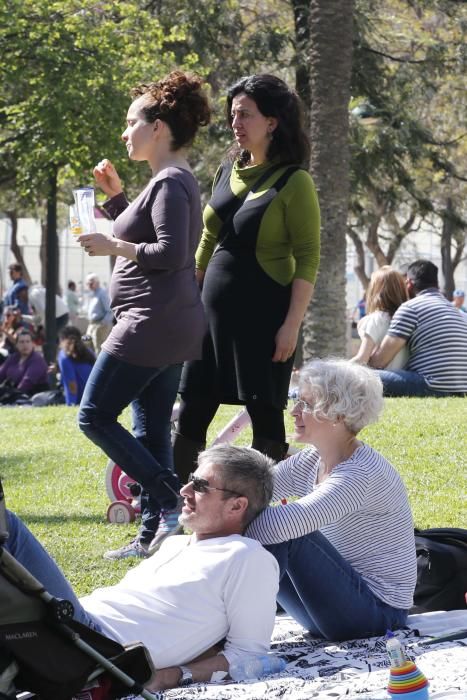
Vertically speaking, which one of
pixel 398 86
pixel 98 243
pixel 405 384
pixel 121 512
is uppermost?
pixel 398 86

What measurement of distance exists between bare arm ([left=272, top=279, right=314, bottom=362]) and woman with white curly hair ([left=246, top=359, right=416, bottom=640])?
3.19 feet

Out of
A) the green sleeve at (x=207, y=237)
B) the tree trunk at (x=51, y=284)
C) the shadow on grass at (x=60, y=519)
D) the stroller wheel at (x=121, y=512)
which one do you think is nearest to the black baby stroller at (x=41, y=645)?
the green sleeve at (x=207, y=237)

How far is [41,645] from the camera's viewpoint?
2871mm

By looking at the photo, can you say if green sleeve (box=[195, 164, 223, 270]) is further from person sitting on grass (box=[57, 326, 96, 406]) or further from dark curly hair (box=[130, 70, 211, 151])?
person sitting on grass (box=[57, 326, 96, 406])

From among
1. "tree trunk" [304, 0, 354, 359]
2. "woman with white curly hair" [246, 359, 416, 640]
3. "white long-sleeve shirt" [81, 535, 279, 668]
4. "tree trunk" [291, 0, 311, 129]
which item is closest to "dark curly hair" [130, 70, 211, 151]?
"woman with white curly hair" [246, 359, 416, 640]

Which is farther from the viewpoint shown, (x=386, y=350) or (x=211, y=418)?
(x=386, y=350)

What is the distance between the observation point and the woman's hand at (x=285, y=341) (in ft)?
16.4

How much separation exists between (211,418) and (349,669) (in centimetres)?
184

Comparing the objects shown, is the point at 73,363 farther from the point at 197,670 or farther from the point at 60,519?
the point at 197,670

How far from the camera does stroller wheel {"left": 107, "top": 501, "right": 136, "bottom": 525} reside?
244 inches

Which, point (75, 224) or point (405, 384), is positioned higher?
point (75, 224)

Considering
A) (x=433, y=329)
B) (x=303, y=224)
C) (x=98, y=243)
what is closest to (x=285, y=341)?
(x=303, y=224)

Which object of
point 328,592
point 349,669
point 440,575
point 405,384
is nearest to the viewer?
point 349,669

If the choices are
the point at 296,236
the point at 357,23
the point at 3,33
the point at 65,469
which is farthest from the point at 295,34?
the point at 296,236
